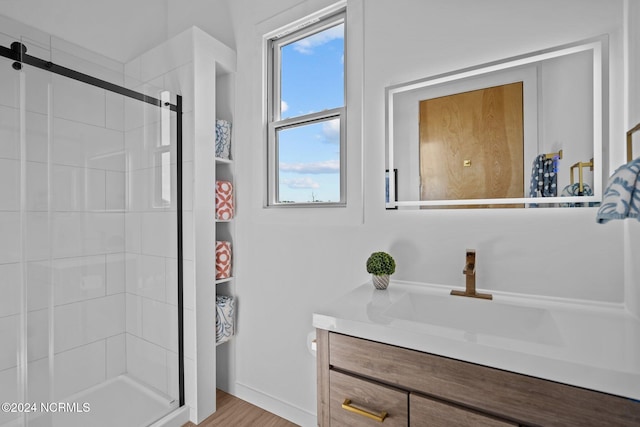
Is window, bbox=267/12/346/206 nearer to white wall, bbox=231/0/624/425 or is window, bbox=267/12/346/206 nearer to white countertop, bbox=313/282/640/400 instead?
white wall, bbox=231/0/624/425

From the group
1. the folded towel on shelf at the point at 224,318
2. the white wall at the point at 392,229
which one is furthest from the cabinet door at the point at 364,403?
the folded towel on shelf at the point at 224,318

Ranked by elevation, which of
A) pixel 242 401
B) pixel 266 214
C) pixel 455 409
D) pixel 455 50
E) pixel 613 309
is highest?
pixel 455 50

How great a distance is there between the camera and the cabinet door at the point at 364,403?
2.94ft

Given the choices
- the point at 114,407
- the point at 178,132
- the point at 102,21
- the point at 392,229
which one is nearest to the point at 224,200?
the point at 178,132

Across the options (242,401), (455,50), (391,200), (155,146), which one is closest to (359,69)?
(455,50)

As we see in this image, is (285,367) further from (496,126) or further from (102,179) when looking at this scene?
(496,126)

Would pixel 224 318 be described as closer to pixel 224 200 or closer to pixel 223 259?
pixel 223 259

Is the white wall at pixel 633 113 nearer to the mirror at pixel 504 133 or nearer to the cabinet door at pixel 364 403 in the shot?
the mirror at pixel 504 133

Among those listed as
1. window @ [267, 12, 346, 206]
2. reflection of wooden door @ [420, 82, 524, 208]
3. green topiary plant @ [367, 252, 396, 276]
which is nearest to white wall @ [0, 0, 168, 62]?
window @ [267, 12, 346, 206]

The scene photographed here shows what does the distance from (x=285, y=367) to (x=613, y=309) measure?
1.54m

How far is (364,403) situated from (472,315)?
51 cm

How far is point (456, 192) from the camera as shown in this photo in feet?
4.33

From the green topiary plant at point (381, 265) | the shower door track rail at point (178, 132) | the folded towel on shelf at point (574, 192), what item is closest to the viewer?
the folded towel on shelf at point (574, 192)

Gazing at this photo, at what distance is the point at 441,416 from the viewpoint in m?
0.83
